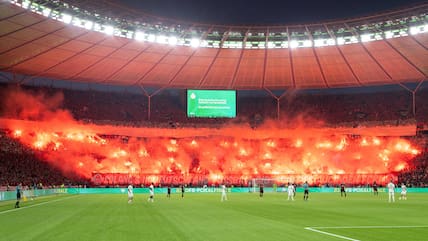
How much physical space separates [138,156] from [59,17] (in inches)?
1106

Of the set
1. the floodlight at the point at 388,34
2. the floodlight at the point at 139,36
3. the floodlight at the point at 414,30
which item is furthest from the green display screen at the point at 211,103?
the floodlight at the point at 414,30

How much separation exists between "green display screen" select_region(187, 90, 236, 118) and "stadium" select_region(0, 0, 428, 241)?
0.48 feet

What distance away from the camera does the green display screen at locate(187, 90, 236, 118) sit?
66.1 meters

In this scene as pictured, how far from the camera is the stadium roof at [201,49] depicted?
46.5 meters

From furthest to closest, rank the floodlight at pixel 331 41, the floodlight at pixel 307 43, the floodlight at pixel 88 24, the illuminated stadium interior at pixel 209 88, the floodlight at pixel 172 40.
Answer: the floodlight at pixel 307 43, the floodlight at pixel 331 41, the floodlight at pixel 172 40, the illuminated stadium interior at pixel 209 88, the floodlight at pixel 88 24

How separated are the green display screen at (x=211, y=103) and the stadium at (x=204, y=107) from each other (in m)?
0.15

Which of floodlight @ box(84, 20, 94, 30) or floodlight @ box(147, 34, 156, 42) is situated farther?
floodlight @ box(147, 34, 156, 42)

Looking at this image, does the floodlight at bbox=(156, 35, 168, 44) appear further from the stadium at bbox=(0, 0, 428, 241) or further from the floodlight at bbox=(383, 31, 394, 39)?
the floodlight at bbox=(383, 31, 394, 39)

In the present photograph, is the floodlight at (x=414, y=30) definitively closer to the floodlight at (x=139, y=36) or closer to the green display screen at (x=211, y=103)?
the green display screen at (x=211, y=103)

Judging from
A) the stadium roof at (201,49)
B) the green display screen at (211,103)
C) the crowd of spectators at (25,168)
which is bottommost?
the crowd of spectators at (25,168)

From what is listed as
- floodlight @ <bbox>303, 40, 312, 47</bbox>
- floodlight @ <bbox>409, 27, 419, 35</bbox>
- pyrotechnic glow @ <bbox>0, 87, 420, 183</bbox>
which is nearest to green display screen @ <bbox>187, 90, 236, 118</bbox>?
pyrotechnic glow @ <bbox>0, 87, 420, 183</bbox>

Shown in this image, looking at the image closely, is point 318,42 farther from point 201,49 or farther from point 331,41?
point 201,49

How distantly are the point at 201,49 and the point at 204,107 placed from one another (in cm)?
1105

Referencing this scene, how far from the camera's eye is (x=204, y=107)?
217 feet
